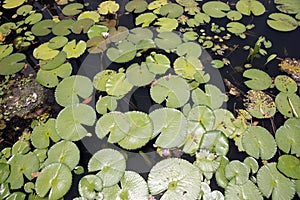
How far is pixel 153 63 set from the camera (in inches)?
68.2

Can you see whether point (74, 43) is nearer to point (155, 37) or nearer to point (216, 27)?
point (155, 37)

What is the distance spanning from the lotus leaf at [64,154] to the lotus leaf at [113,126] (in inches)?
5.7

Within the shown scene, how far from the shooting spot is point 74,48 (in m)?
1.83

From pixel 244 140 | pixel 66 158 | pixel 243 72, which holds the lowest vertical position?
pixel 66 158

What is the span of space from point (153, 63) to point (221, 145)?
0.62m

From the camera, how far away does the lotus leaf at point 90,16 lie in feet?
6.54

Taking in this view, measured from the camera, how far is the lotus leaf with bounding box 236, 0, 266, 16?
1965 millimetres

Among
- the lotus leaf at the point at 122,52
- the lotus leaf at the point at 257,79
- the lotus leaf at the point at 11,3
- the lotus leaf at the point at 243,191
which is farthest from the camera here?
the lotus leaf at the point at 11,3

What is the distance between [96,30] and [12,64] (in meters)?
0.55

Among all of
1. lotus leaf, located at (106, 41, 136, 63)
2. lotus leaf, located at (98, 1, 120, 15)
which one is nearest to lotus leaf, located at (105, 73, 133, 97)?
lotus leaf, located at (106, 41, 136, 63)

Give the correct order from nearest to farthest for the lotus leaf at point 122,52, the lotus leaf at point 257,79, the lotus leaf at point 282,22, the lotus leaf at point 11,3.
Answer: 1. the lotus leaf at point 257,79
2. the lotus leaf at point 122,52
3. the lotus leaf at point 282,22
4. the lotus leaf at point 11,3

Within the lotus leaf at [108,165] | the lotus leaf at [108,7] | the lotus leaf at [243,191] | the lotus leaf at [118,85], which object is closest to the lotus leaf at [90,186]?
the lotus leaf at [108,165]

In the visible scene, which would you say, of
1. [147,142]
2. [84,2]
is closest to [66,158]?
[147,142]

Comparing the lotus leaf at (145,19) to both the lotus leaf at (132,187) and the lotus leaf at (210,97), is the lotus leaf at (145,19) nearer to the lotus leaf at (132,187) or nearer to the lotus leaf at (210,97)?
the lotus leaf at (210,97)
